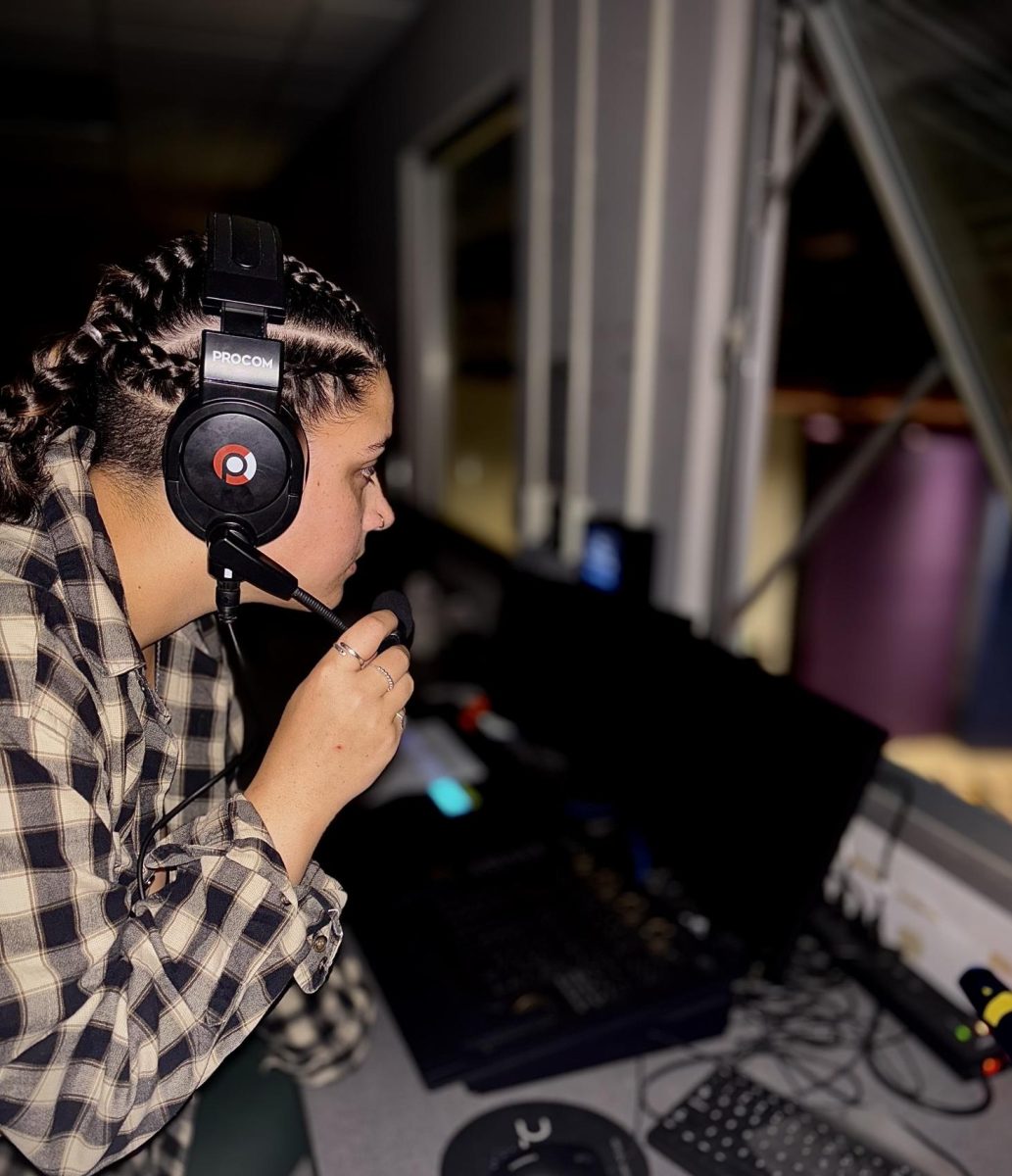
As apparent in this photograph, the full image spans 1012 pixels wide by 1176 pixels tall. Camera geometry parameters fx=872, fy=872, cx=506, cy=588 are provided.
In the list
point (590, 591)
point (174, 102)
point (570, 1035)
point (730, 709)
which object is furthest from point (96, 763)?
point (174, 102)

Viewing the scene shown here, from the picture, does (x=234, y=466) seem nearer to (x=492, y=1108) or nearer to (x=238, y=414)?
(x=238, y=414)

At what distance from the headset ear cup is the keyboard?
2.14 feet

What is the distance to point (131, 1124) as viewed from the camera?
595 mm

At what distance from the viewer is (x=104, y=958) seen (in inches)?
23.5

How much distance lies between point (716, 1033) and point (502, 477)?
3031 mm

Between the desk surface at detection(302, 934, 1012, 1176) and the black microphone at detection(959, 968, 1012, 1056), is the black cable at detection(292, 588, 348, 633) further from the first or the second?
the black microphone at detection(959, 968, 1012, 1056)

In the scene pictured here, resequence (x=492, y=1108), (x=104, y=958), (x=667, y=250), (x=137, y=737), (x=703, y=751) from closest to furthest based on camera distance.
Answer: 1. (x=104, y=958)
2. (x=137, y=737)
3. (x=492, y=1108)
4. (x=703, y=751)
5. (x=667, y=250)

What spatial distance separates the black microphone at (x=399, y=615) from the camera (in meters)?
0.75

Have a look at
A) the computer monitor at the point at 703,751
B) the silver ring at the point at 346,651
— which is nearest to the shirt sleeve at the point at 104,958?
the silver ring at the point at 346,651

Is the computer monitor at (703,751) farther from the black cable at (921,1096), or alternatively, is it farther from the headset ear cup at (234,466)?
the headset ear cup at (234,466)

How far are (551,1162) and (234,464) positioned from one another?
2.16ft

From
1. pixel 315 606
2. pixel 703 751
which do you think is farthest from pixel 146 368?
pixel 703 751

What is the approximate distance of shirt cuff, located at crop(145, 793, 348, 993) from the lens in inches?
25.1

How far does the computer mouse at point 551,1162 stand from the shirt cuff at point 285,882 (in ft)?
0.91
